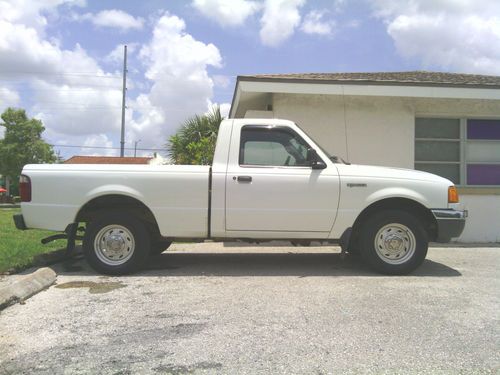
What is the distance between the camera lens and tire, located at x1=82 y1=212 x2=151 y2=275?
6.34 metres

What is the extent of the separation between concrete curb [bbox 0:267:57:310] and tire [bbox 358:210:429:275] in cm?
396

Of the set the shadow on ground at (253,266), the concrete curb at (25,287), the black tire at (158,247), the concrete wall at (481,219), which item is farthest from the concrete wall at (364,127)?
the concrete curb at (25,287)

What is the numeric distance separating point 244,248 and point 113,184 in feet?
11.3

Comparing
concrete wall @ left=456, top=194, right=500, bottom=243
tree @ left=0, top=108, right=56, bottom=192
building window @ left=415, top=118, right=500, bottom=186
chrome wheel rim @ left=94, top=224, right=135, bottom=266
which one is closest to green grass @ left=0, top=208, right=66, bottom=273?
chrome wheel rim @ left=94, top=224, right=135, bottom=266

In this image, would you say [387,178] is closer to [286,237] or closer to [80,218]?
[286,237]

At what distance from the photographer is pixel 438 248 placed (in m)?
9.27

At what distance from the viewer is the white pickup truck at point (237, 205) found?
6.35m

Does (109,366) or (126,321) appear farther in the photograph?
(126,321)

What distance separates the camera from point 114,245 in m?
6.38

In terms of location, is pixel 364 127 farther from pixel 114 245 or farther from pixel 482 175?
pixel 114 245

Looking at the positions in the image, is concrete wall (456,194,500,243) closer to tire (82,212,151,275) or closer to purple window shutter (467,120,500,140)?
purple window shutter (467,120,500,140)

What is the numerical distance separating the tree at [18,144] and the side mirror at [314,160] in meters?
36.8

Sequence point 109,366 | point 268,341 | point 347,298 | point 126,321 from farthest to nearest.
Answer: point 347,298 → point 126,321 → point 268,341 → point 109,366

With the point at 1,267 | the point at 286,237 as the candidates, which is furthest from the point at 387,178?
the point at 1,267
